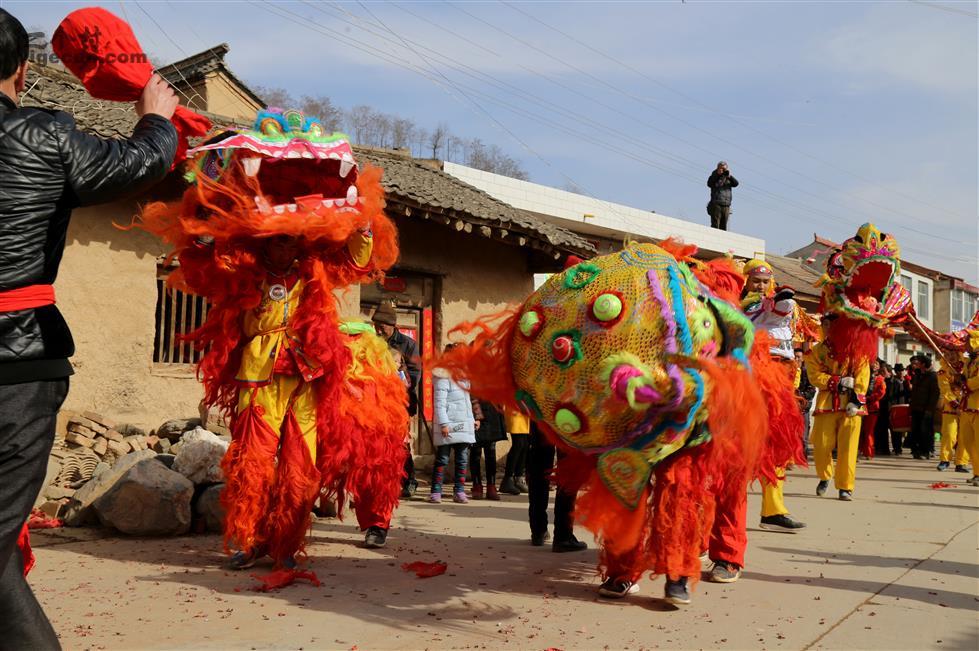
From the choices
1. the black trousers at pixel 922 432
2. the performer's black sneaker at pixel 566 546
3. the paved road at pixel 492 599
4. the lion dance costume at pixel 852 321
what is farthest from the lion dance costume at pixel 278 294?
the black trousers at pixel 922 432

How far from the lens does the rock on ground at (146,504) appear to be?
20.5 ft

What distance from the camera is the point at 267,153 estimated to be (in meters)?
5.08

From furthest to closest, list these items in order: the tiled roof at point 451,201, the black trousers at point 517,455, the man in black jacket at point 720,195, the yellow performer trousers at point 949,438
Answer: the man in black jacket at point 720,195 → the yellow performer trousers at point 949,438 → the tiled roof at point 451,201 → the black trousers at point 517,455

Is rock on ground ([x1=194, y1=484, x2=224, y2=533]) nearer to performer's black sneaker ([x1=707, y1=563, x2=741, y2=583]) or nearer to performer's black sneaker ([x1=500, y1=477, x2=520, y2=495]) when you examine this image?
performer's black sneaker ([x1=707, y1=563, x2=741, y2=583])

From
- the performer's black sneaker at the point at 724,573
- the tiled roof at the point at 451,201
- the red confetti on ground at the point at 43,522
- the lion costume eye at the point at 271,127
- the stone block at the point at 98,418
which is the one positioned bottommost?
the red confetti on ground at the point at 43,522

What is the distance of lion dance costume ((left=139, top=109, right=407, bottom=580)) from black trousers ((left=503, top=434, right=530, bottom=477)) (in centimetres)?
434

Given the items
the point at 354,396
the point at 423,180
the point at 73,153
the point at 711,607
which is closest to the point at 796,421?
the point at 711,607

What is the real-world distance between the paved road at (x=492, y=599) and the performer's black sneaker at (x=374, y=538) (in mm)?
86

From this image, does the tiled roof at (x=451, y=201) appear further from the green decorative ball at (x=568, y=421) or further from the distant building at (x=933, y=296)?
the distant building at (x=933, y=296)

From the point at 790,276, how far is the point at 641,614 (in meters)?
26.4

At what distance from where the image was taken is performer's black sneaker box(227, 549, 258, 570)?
532 centimetres

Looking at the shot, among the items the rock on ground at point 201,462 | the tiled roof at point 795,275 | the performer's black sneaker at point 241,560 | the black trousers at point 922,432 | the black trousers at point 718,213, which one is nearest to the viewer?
the performer's black sneaker at point 241,560

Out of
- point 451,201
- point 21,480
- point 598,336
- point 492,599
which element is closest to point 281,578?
point 492,599

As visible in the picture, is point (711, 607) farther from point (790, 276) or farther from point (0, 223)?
point (790, 276)
